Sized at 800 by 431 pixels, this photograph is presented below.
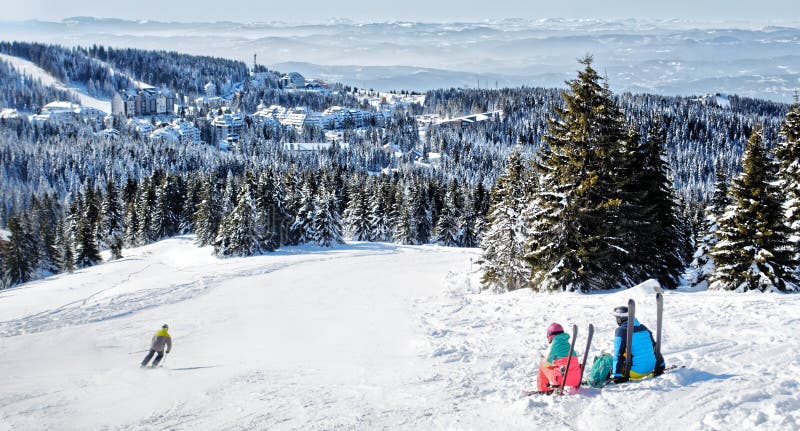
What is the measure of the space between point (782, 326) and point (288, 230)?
176ft

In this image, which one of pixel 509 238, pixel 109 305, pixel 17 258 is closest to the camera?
pixel 109 305

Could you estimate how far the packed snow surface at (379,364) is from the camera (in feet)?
29.8

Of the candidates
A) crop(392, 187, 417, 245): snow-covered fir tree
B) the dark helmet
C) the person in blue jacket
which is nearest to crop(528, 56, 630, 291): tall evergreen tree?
the person in blue jacket

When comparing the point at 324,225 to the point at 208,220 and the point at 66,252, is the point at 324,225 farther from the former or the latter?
the point at 66,252

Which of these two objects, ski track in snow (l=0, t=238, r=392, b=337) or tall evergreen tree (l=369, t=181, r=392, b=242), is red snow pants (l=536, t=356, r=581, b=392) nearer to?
ski track in snow (l=0, t=238, r=392, b=337)

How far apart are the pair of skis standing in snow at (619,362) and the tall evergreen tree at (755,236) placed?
13825mm

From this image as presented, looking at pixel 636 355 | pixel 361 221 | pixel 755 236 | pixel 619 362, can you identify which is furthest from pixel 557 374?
pixel 361 221

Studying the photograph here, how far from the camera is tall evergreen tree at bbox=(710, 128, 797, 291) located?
2084 centimetres

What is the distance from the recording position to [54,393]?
41.7ft

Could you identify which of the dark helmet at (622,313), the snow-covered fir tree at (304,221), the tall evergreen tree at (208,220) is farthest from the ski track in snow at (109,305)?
the snow-covered fir tree at (304,221)

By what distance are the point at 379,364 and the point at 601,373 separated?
19.2 ft

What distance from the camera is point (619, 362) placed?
9.87m

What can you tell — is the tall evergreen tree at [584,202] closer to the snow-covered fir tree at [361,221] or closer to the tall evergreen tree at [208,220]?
the tall evergreen tree at [208,220]

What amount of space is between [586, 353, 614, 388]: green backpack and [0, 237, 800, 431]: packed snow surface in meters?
0.23
